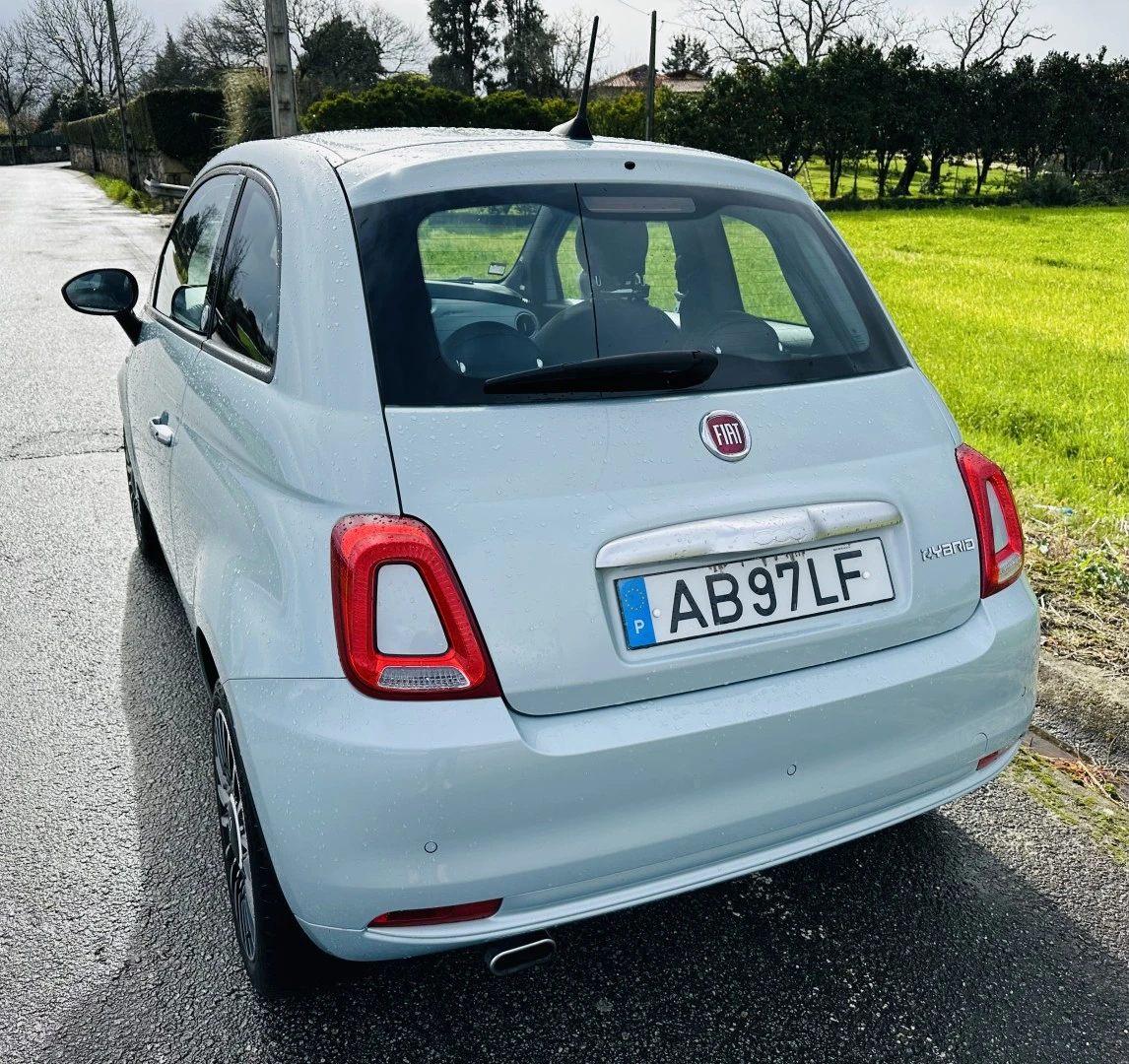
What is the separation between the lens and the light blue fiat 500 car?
181 centimetres

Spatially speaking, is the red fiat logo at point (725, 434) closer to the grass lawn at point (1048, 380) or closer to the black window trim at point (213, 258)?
the black window trim at point (213, 258)

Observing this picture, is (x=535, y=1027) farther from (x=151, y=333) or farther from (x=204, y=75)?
(x=204, y=75)

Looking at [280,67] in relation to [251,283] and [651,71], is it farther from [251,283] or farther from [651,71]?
[651,71]

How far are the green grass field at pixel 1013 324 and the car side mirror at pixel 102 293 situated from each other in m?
1.38

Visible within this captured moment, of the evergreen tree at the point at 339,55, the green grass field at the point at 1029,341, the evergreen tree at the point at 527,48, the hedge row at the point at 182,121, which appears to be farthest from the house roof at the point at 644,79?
the green grass field at the point at 1029,341

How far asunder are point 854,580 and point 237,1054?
1.57m

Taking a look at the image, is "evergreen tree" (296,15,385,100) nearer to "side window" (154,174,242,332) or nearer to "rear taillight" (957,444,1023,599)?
"side window" (154,174,242,332)

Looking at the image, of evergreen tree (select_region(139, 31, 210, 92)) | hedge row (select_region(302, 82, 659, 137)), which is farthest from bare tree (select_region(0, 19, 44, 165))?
hedge row (select_region(302, 82, 659, 137))

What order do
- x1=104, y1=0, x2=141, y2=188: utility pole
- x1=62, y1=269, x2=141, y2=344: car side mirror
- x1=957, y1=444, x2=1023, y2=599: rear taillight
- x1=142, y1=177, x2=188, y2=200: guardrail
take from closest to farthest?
1. x1=957, y1=444, x2=1023, y2=599: rear taillight
2. x1=62, y1=269, x2=141, y2=344: car side mirror
3. x1=142, y1=177, x2=188, y2=200: guardrail
4. x1=104, y1=0, x2=141, y2=188: utility pole

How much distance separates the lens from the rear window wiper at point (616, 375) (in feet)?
6.59

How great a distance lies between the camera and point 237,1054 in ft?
7.00

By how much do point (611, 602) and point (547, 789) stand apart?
0.35 m

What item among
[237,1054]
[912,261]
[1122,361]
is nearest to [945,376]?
[1122,361]

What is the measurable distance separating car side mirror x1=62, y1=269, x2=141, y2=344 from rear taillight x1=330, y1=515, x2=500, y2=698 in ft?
7.30
